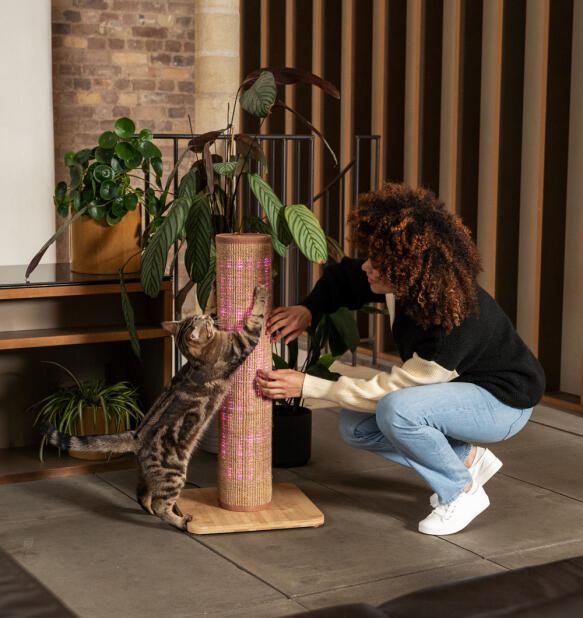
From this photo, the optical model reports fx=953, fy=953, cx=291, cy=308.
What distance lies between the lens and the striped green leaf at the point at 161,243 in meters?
3.02

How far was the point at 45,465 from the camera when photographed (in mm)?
3514

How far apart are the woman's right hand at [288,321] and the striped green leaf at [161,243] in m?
0.40

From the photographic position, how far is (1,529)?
2.95 meters

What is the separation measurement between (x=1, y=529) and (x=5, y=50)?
9.38 feet

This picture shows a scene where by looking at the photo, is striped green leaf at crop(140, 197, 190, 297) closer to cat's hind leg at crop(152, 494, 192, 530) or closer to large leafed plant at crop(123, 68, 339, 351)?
large leafed plant at crop(123, 68, 339, 351)

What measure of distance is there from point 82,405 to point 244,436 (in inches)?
33.0

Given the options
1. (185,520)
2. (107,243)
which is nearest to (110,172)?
(107,243)

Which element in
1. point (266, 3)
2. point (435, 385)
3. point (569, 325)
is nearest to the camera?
point (435, 385)

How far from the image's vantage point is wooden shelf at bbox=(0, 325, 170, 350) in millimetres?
3328

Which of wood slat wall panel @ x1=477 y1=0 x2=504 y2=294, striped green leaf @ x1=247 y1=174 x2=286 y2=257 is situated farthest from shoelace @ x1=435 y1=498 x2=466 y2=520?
wood slat wall panel @ x1=477 y1=0 x2=504 y2=294

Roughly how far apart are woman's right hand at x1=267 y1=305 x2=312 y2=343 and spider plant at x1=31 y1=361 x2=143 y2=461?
78cm

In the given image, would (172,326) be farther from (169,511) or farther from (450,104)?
(450,104)

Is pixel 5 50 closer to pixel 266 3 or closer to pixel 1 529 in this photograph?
pixel 266 3

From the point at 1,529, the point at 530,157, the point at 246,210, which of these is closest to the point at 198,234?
the point at 1,529
